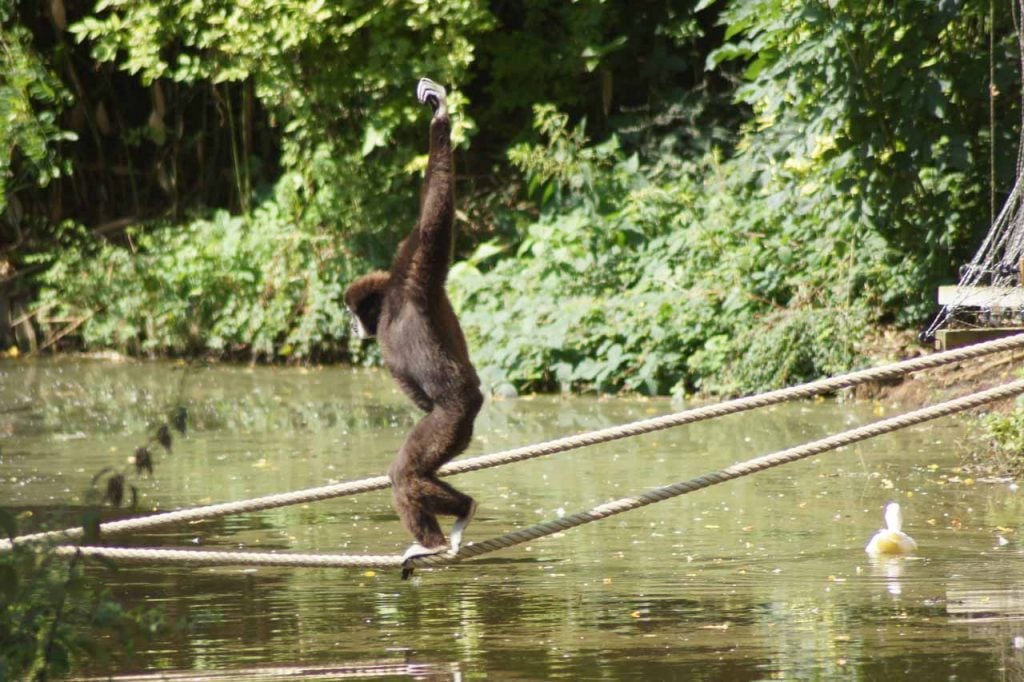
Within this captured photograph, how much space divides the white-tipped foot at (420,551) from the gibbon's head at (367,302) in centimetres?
93

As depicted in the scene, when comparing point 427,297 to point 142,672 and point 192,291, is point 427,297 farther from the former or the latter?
point 192,291

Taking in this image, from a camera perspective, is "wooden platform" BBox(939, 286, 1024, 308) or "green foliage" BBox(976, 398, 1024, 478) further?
"green foliage" BBox(976, 398, 1024, 478)

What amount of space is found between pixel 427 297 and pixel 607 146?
10.5m

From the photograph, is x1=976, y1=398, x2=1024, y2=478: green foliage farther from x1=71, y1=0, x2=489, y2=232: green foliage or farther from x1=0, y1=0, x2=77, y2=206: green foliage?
x1=71, y1=0, x2=489, y2=232: green foliage

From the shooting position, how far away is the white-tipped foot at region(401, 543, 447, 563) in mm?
5492

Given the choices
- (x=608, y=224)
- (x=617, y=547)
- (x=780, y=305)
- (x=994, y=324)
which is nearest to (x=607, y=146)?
(x=608, y=224)

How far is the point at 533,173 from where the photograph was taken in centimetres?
1656

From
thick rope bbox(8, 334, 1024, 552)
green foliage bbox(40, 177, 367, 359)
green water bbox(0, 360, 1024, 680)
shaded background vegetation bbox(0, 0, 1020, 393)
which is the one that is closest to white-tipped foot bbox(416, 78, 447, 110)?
thick rope bbox(8, 334, 1024, 552)

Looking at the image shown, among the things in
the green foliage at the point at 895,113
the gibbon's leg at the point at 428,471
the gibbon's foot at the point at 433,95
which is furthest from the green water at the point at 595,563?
the green foliage at the point at 895,113

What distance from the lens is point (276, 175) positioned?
19.2 metres

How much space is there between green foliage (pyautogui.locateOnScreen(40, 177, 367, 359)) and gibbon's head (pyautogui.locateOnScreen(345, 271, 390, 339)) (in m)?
10.4

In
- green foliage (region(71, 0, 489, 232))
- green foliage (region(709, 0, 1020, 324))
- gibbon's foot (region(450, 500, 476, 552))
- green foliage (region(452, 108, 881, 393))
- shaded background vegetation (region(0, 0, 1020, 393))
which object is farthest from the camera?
green foliage (region(71, 0, 489, 232))

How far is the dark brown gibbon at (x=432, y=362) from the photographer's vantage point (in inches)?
219

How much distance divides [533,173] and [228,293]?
393cm
